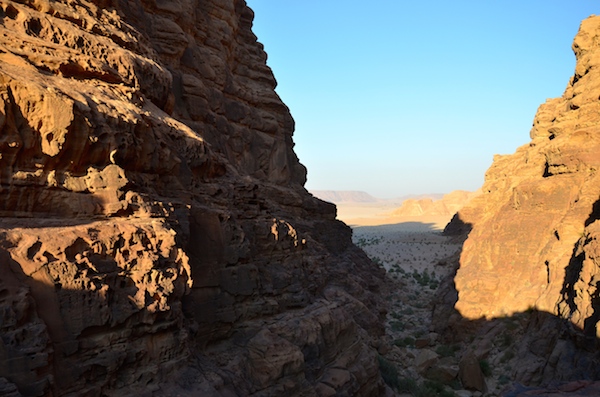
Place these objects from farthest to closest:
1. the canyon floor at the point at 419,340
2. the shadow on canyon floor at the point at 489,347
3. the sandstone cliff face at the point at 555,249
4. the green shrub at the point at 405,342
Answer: the green shrub at the point at 405,342
the canyon floor at the point at 419,340
the sandstone cliff face at the point at 555,249
the shadow on canyon floor at the point at 489,347

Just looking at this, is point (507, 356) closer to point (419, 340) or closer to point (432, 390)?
point (432, 390)

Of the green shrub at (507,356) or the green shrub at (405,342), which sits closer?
the green shrub at (507,356)

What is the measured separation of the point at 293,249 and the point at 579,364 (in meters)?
8.40

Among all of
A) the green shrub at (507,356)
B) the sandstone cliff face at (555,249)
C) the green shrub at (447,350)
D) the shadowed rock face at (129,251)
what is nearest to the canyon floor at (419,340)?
the green shrub at (447,350)

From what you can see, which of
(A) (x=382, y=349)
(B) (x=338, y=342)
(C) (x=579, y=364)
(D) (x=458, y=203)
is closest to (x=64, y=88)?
(B) (x=338, y=342)

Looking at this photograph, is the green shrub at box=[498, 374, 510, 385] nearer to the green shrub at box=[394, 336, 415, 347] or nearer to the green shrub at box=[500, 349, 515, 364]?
the green shrub at box=[500, 349, 515, 364]

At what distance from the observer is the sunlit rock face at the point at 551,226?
592 inches

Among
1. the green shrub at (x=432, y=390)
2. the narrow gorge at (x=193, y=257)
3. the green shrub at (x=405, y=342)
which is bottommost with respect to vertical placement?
the green shrub at (x=432, y=390)

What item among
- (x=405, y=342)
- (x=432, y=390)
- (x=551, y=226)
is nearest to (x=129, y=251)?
(x=432, y=390)

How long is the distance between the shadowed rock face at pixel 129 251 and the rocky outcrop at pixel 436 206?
91371mm

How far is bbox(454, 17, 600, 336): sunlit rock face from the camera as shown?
15.0 m

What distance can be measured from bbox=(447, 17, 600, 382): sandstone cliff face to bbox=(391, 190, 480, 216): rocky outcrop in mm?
82439

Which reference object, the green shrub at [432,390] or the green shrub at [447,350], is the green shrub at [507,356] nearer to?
the green shrub at [432,390]

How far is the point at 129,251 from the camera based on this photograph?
25.0ft
